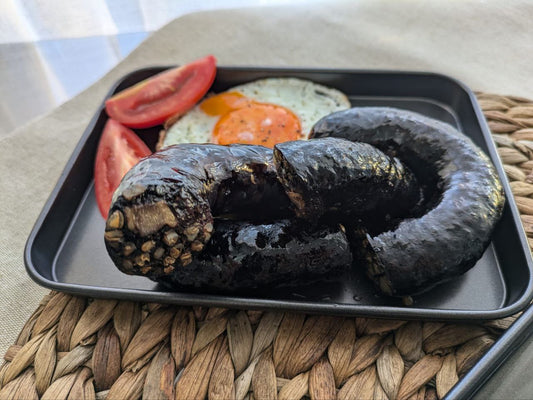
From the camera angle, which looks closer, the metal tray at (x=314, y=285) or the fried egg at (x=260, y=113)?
the metal tray at (x=314, y=285)

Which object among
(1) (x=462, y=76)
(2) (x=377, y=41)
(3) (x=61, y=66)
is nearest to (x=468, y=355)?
(1) (x=462, y=76)

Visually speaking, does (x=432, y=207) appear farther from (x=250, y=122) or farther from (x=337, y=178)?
(x=250, y=122)

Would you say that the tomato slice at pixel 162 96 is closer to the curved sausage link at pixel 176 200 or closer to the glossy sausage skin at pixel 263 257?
the curved sausage link at pixel 176 200

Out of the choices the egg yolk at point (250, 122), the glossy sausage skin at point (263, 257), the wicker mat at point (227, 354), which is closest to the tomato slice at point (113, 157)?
the egg yolk at point (250, 122)

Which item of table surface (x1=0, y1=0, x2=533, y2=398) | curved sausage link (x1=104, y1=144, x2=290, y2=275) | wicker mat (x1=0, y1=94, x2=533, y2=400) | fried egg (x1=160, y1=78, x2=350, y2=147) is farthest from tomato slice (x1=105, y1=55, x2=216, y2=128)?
wicker mat (x1=0, y1=94, x2=533, y2=400)

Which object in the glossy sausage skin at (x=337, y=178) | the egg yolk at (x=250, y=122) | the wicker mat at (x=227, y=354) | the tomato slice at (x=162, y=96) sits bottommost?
the wicker mat at (x=227, y=354)

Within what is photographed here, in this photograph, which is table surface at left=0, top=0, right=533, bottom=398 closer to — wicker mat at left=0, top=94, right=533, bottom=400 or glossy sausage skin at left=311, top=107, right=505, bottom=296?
glossy sausage skin at left=311, top=107, right=505, bottom=296

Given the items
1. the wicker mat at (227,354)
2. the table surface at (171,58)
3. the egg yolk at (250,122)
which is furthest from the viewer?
the table surface at (171,58)
